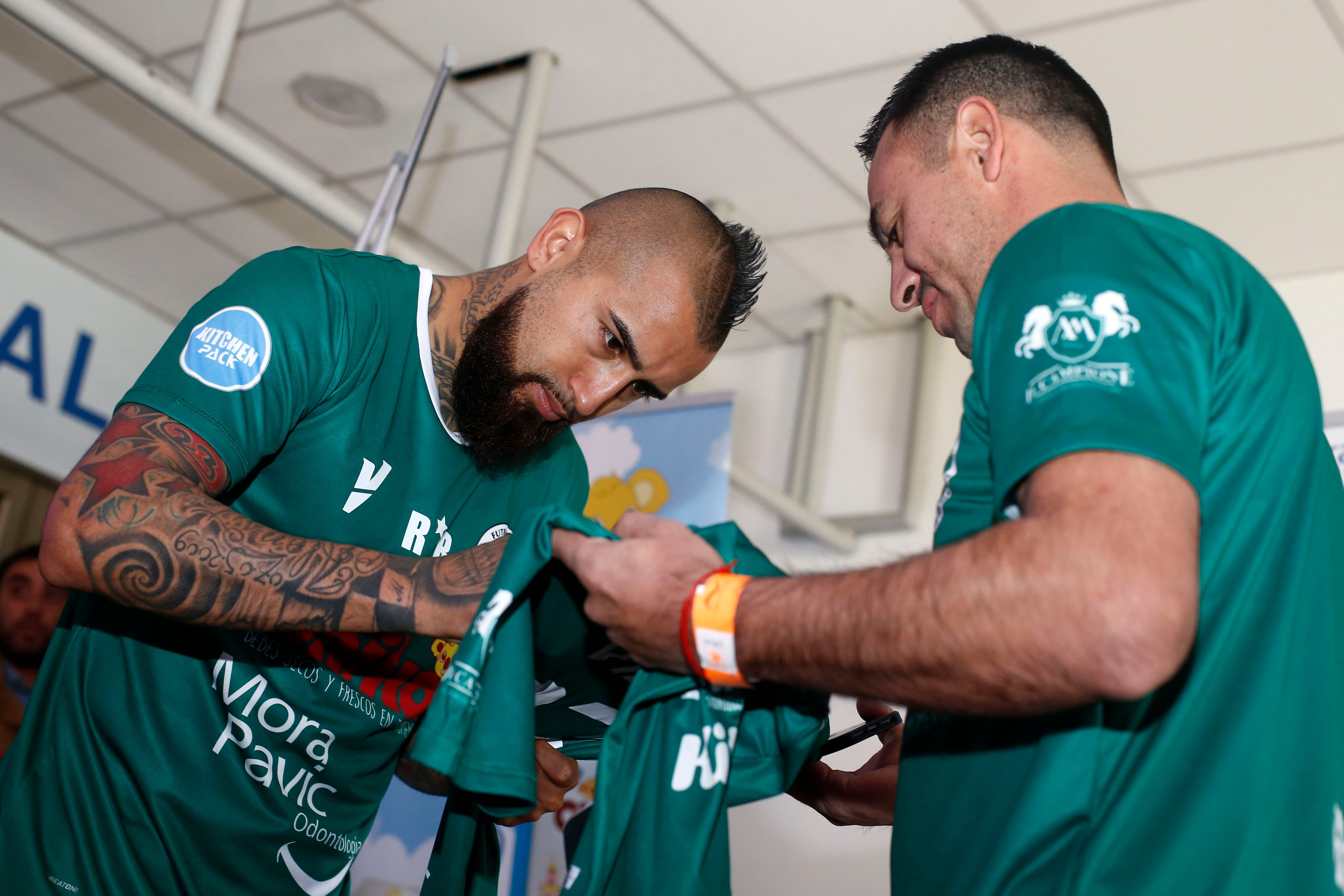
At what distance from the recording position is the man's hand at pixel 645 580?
1.06 meters

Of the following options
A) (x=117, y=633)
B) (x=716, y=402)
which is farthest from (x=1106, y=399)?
(x=716, y=402)

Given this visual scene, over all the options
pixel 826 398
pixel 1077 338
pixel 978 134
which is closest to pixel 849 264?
pixel 826 398

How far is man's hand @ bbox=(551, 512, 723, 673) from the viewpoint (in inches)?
41.9

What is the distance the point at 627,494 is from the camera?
3344 millimetres

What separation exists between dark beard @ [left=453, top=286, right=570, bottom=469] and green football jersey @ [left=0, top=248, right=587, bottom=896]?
56 millimetres

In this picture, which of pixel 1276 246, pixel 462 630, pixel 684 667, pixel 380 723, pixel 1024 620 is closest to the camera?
pixel 1024 620

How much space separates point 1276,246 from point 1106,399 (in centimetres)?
350

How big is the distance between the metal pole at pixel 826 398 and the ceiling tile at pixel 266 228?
1847 millimetres

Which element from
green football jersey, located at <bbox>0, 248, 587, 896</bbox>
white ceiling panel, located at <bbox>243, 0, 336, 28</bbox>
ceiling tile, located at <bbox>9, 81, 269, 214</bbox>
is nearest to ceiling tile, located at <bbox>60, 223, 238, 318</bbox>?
ceiling tile, located at <bbox>9, 81, 269, 214</bbox>

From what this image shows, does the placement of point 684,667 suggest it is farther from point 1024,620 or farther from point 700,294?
point 700,294

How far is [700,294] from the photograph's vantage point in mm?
1956

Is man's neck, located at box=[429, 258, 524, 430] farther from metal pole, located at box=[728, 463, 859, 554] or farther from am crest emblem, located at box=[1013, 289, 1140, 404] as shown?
metal pole, located at box=[728, 463, 859, 554]

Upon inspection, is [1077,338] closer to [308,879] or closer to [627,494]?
[308,879]

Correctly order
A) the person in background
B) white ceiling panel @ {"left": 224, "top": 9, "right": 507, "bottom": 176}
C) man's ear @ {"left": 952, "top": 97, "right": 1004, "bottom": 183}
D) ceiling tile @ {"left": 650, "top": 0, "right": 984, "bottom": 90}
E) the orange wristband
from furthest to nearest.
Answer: the person in background
white ceiling panel @ {"left": 224, "top": 9, "right": 507, "bottom": 176}
ceiling tile @ {"left": 650, "top": 0, "right": 984, "bottom": 90}
man's ear @ {"left": 952, "top": 97, "right": 1004, "bottom": 183}
the orange wristband
